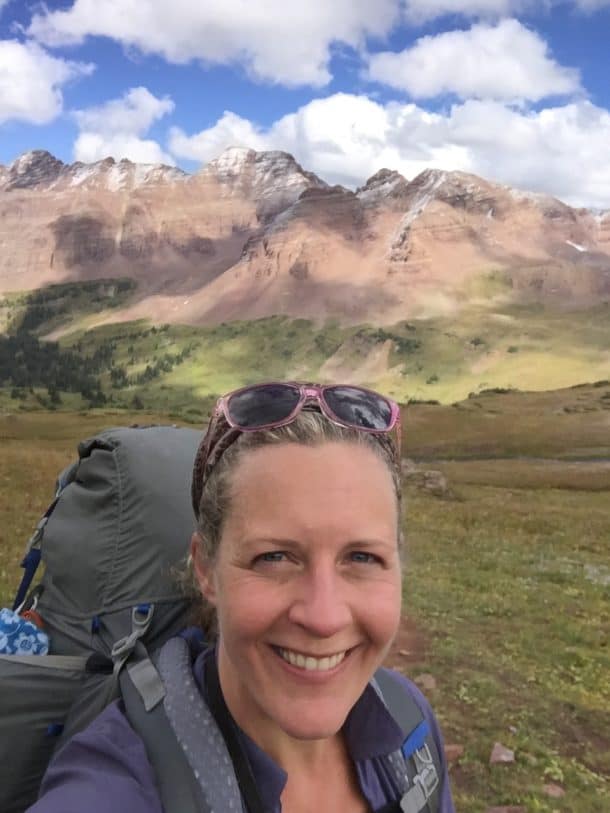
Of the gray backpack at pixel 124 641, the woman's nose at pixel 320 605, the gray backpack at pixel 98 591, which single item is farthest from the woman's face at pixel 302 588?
the gray backpack at pixel 98 591

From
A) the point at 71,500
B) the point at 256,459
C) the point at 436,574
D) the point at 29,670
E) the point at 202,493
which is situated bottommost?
the point at 436,574

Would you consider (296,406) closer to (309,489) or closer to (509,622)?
(309,489)

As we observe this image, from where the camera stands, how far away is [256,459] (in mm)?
2793

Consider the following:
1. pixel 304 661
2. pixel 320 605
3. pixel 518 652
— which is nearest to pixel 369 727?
pixel 304 661

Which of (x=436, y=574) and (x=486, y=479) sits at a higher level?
(x=436, y=574)

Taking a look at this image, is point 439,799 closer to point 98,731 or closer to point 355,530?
point 355,530

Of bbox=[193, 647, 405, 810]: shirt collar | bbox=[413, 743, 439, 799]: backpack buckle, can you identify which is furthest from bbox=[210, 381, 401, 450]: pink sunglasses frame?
bbox=[413, 743, 439, 799]: backpack buckle

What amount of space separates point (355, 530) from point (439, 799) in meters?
1.31

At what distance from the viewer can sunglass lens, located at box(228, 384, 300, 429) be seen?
2912 mm

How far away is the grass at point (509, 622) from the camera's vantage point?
8297mm

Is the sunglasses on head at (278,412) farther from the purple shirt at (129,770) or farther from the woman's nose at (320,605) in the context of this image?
the purple shirt at (129,770)

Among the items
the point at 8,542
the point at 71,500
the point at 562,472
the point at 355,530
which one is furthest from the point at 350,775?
the point at 562,472

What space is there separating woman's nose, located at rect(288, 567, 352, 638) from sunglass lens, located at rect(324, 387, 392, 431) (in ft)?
2.21

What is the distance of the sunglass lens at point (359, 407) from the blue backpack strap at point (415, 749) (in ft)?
4.04
